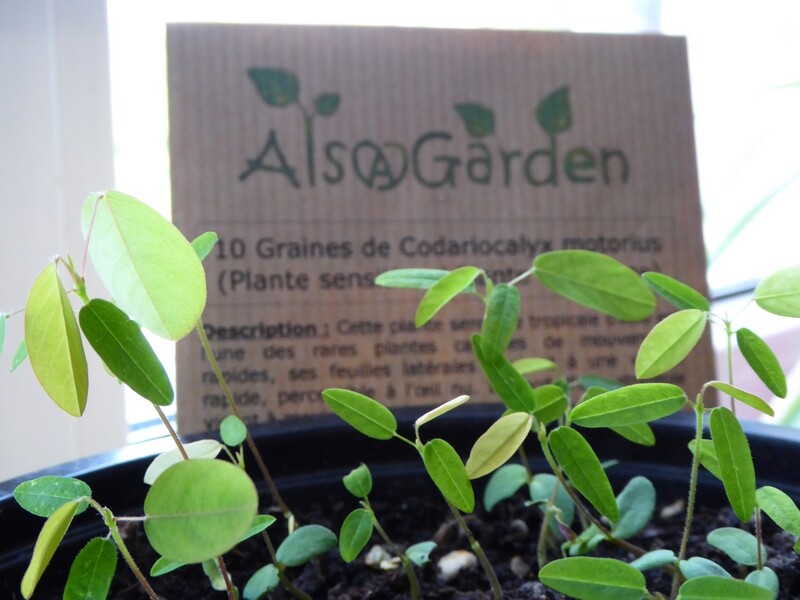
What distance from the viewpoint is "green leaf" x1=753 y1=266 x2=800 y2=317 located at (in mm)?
343

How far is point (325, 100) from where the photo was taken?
72 centimetres

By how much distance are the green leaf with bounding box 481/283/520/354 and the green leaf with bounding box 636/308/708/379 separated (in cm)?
8

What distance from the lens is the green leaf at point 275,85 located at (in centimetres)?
70

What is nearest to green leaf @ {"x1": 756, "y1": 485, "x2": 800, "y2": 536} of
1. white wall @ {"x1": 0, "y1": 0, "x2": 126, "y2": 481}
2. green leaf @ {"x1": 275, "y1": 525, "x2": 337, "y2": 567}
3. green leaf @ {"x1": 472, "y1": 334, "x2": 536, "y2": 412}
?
green leaf @ {"x1": 472, "y1": 334, "x2": 536, "y2": 412}

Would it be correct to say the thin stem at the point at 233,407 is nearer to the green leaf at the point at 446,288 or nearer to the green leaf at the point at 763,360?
the green leaf at the point at 446,288

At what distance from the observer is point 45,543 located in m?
0.26

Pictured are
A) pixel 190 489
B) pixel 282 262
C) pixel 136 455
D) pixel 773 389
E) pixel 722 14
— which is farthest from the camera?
pixel 722 14

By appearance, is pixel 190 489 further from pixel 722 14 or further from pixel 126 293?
pixel 722 14

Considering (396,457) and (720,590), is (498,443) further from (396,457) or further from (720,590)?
(396,457)

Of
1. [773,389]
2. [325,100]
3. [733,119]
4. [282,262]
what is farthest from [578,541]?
[733,119]

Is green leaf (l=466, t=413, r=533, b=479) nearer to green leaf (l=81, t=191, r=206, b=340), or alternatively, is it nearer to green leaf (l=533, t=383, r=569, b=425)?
green leaf (l=533, t=383, r=569, b=425)

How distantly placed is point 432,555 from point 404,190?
39cm

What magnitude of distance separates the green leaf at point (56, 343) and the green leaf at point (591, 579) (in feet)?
0.73

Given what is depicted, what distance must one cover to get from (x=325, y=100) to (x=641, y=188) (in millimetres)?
386
